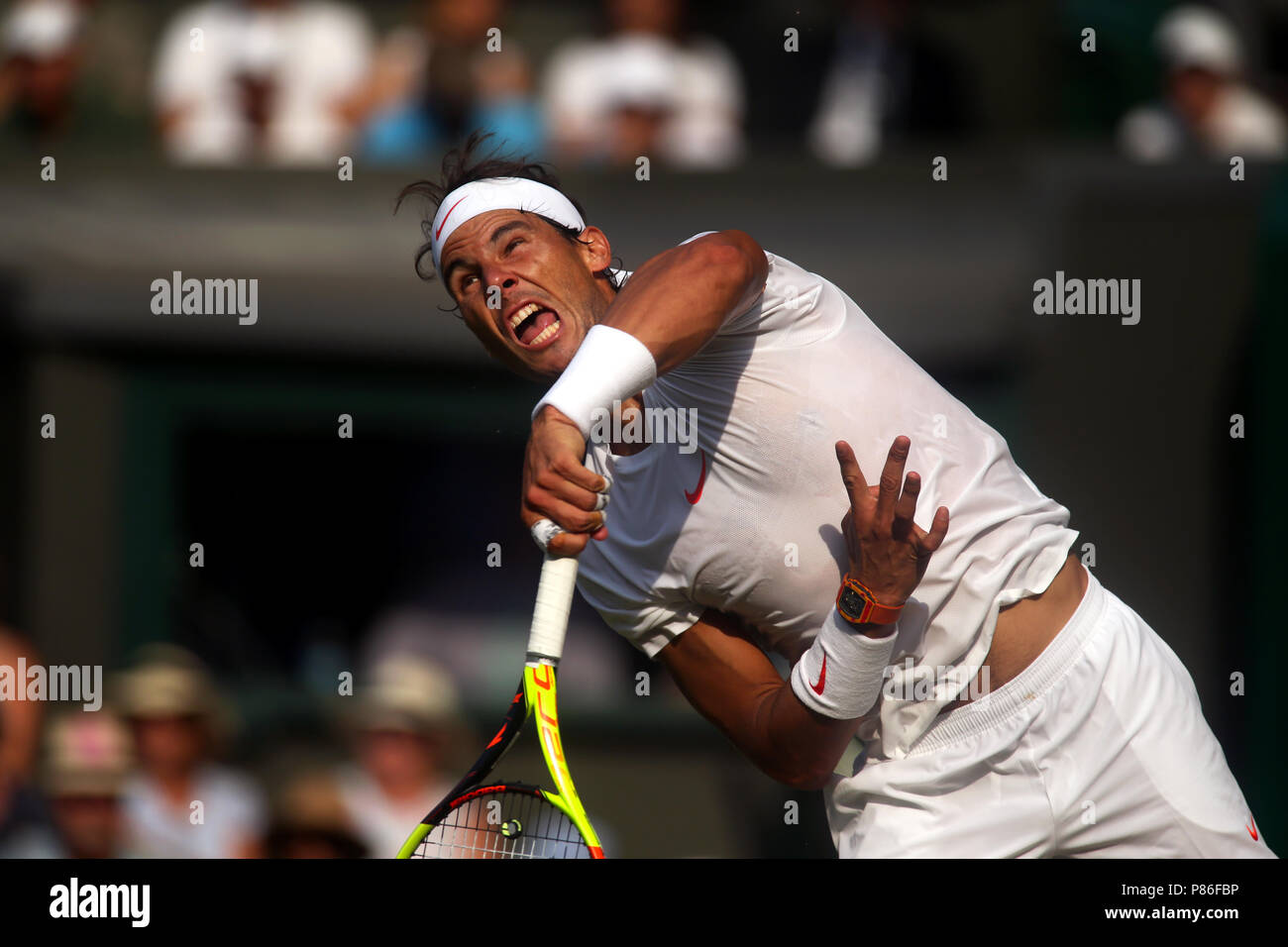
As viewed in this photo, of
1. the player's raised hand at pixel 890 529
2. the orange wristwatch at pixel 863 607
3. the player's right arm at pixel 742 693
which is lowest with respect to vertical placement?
the player's right arm at pixel 742 693

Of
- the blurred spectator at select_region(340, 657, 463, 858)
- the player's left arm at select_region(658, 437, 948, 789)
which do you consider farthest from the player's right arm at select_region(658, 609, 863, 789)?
the blurred spectator at select_region(340, 657, 463, 858)

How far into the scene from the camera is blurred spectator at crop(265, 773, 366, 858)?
198 inches

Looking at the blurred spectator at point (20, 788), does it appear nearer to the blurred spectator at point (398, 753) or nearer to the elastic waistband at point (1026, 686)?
the blurred spectator at point (398, 753)

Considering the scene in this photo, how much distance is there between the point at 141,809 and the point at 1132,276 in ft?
14.0

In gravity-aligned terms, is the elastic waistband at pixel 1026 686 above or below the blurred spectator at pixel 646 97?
below

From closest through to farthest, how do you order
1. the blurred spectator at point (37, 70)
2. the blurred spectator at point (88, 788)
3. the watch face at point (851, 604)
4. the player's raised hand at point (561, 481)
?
the player's raised hand at point (561, 481) < the watch face at point (851, 604) < the blurred spectator at point (88, 788) < the blurred spectator at point (37, 70)

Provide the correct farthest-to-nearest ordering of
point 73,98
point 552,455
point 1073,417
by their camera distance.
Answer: point 73,98 < point 1073,417 < point 552,455

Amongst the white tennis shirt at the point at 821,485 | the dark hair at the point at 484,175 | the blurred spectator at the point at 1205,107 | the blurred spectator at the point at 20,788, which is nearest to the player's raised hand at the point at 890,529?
the white tennis shirt at the point at 821,485

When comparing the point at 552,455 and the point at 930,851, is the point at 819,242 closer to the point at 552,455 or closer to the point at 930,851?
the point at 930,851

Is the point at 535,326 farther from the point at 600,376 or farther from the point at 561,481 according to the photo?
the point at 561,481

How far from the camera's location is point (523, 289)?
3.04 m

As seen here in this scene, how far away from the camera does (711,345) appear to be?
3.05 meters

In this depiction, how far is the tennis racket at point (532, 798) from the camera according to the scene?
9.52ft
